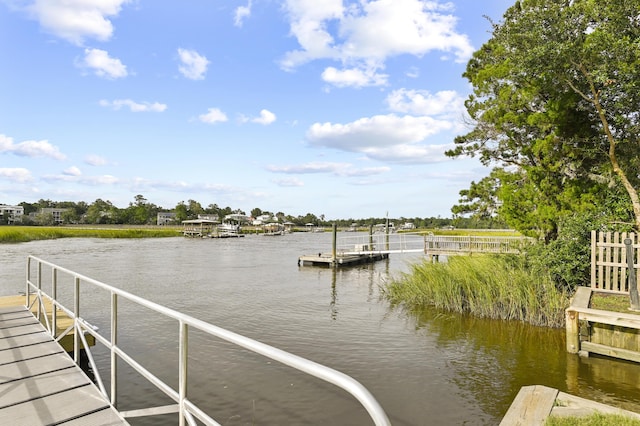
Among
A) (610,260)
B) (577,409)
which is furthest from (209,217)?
(577,409)

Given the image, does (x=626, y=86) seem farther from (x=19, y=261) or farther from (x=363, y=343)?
(x=19, y=261)

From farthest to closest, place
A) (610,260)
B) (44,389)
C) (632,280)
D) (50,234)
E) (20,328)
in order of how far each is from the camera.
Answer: (50,234), (610,260), (632,280), (20,328), (44,389)

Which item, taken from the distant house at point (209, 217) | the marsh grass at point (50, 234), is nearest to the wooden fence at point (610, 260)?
the marsh grass at point (50, 234)

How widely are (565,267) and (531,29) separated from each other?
5.73 meters

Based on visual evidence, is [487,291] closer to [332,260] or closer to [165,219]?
[332,260]

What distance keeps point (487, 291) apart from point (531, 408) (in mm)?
6608

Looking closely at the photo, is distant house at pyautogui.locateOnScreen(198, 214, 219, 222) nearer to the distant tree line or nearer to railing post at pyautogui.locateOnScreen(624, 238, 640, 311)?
the distant tree line

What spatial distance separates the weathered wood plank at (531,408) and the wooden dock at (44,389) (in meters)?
3.51

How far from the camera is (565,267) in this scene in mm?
9391

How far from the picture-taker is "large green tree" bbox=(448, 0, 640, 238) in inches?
344

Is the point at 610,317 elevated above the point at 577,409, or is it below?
above

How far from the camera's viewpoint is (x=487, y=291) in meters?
10.2

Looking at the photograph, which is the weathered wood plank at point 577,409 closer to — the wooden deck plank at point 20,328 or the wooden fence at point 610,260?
the wooden fence at point 610,260

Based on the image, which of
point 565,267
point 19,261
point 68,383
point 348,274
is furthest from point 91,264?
point 565,267
